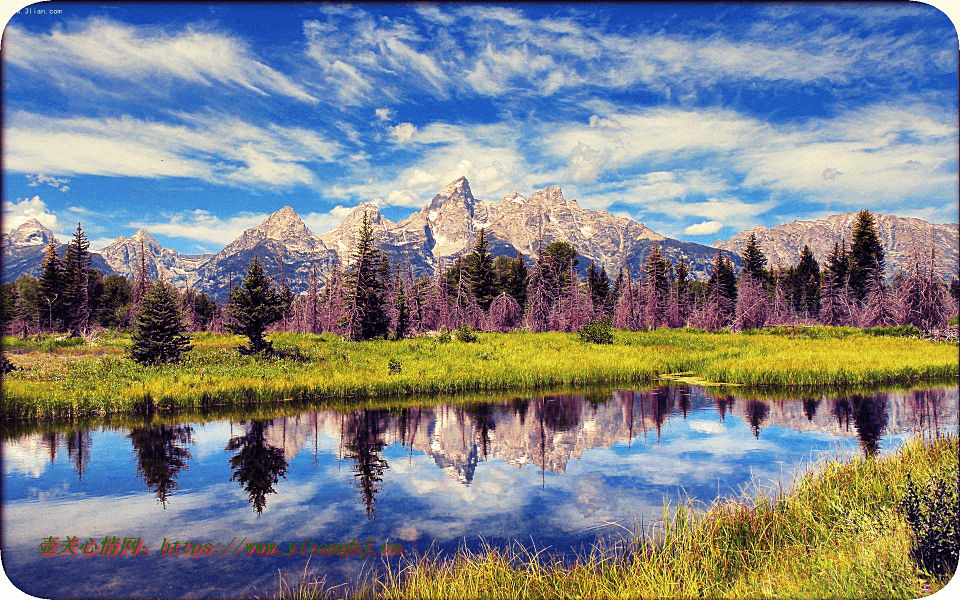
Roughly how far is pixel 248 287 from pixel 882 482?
3241 cm

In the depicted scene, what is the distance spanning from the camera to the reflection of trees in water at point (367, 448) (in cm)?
1253

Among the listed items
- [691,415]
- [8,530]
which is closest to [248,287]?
[8,530]

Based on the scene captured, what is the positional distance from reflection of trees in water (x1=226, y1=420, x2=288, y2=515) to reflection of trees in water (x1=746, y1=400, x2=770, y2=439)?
15.3 metres

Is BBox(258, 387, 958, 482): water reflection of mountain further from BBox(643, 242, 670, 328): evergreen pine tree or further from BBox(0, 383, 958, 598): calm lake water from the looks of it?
BBox(643, 242, 670, 328): evergreen pine tree

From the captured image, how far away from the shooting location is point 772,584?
614 centimetres

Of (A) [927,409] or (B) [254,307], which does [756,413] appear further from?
(B) [254,307]

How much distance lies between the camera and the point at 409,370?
2806 centimetres

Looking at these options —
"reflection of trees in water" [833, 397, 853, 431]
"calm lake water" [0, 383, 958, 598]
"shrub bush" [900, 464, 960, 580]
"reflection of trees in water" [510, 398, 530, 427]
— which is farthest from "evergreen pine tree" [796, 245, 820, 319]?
"shrub bush" [900, 464, 960, 580]

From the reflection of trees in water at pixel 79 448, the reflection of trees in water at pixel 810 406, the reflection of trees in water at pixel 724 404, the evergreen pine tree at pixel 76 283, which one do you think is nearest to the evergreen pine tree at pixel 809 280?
the reflection of trees in water at pixel 810 406

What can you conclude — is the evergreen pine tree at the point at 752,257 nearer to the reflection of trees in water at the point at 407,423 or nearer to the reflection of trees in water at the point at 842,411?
the reflection of trees in water at the point at 842,411

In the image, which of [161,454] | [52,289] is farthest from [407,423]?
[52,289]

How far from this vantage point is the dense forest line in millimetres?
43688

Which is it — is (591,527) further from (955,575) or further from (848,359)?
(848,359)

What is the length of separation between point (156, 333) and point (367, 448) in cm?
2012
